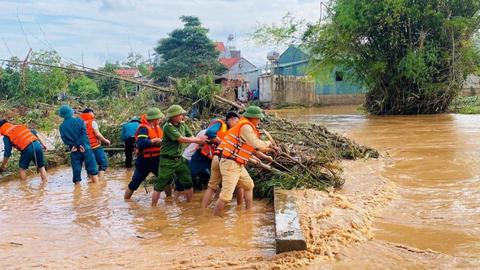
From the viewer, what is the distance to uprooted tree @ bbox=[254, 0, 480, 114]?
2027 cm

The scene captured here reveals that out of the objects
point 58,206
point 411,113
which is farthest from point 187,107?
point 411,113

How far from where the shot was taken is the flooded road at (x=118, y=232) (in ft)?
15.9

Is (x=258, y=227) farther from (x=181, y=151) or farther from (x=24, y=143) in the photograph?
(x=24, y=143)

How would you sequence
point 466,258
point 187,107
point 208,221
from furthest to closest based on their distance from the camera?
point 187,107
point 208,221
point 466,258

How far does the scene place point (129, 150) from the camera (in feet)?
33.5

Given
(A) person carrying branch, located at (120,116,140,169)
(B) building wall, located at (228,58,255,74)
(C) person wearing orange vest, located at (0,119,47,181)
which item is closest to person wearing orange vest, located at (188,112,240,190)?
(A) person carrying branch, located at (120,116,140,169)

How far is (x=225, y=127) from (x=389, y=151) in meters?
5.49

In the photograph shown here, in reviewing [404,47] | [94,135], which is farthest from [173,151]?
[404,47]

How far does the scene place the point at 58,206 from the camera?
7363 mm

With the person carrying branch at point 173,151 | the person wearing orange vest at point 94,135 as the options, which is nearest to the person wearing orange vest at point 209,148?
the person carrying branch at point 173,151

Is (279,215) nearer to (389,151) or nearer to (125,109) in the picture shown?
(389,151)

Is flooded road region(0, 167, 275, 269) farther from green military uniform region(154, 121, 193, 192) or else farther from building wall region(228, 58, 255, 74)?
building wall region(228, 58, 255, 74)

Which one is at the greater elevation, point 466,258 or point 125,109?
point 125,109

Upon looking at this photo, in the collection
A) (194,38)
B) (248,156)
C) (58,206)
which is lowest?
(58,206)
